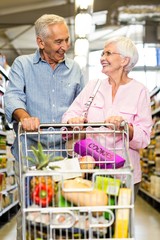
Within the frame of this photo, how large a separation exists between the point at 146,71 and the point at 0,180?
989 cm

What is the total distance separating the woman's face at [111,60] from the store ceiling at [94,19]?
9.77 meters

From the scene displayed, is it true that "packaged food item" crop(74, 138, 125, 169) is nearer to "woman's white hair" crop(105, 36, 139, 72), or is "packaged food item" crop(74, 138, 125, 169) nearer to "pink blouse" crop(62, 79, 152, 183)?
"pink blouse" crop(62, 79, 152, 183)

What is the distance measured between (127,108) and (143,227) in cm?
471

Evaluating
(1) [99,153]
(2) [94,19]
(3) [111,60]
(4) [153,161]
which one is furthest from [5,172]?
(2) [94,19]

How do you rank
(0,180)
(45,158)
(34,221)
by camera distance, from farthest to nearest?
(0,180), (45,158), (34,221)

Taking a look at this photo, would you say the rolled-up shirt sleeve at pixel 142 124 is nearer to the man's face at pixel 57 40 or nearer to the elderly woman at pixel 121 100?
the elderly woman at pixel 121 100

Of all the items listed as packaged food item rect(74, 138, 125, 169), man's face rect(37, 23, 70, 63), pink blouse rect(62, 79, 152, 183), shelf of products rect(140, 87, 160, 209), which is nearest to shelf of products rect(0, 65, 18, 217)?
shelf of products rect(140, 87, 160, 209)

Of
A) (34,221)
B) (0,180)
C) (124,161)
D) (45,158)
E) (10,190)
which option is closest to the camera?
(34,221)

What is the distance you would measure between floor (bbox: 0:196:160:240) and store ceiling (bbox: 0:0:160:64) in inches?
225

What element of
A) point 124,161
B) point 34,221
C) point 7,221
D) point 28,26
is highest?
point 28,26

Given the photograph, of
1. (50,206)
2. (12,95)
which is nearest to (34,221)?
(50,206)

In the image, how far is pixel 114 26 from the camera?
1511cm

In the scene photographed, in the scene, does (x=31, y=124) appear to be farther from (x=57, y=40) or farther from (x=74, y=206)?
(x=57, y=40)

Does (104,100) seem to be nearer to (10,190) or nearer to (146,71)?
(10,190)
